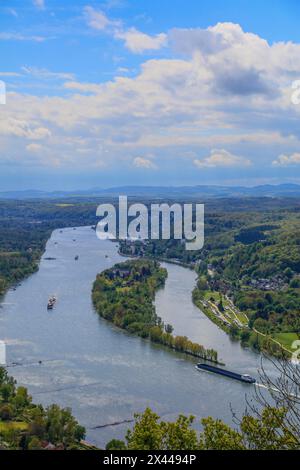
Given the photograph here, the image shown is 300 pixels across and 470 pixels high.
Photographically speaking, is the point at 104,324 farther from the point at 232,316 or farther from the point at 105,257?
the point at 105,257

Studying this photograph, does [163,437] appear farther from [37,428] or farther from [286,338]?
[286,338]

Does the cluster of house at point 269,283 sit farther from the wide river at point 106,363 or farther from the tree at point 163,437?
the tree at point 163,437

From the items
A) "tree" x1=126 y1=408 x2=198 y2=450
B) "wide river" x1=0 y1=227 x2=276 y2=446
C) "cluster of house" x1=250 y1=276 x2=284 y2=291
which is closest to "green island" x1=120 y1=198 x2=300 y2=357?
"cluster of house" x1=250 y1=276 x2=284 y2=291

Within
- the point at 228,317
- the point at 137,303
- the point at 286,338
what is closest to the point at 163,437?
the point at 286,338

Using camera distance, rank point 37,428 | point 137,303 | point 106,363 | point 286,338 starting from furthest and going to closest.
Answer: point 137,303
point 286,338
point 106,363
point 37,428

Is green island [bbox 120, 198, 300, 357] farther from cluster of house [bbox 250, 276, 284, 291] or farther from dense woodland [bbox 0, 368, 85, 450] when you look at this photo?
dense woodland [bbox 0, 368, 85, 450]
